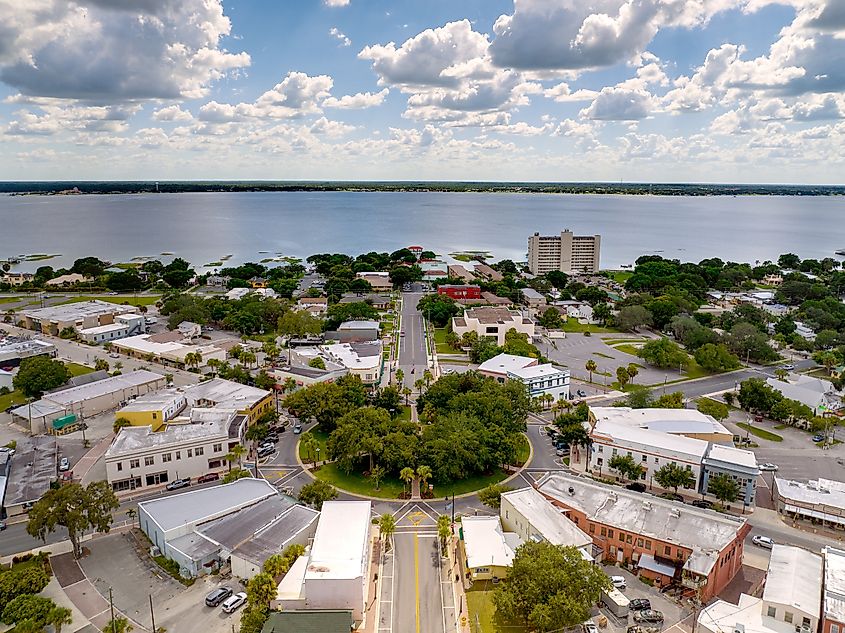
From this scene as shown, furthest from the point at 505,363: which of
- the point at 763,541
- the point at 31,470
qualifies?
the point at 31,470

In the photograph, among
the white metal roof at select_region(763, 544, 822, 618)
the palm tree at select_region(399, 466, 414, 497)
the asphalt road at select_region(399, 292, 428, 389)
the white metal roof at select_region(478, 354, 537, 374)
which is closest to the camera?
the white metal roof at select_region(763, 544, 822, 618)

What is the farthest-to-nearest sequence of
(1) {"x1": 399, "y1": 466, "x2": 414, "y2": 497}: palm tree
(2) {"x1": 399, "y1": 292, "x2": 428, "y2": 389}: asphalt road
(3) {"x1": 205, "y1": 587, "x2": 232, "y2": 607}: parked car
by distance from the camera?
(2) {"x1": 399, "y1": 292, "x2": 428, "y2": 389}: asphalt road
(1) {"x1": 399, "y1": 466, "x2": 414, "y2": 497}: palm tree
(3) {"x1": 205, "y1": 587, "x2": 232, "y2": 607}: parked car

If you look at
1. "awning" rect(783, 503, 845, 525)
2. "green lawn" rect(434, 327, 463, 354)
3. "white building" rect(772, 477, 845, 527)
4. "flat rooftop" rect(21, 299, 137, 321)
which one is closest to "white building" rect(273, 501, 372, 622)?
"awning" rect(783, 503, 845, 525)

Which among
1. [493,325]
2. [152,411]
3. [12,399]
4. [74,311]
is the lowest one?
[12,399]

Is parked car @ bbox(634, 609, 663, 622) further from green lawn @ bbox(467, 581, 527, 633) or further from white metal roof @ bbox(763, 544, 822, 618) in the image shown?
green lawn @ bbox(467, 581, 527, 633)

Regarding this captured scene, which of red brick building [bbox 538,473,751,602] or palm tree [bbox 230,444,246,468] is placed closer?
red brick building [bbox 538,473,751,602]

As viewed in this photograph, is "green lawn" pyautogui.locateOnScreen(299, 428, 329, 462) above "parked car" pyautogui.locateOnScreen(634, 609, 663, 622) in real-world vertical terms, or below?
above

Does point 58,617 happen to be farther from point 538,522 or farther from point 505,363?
point 505,363
